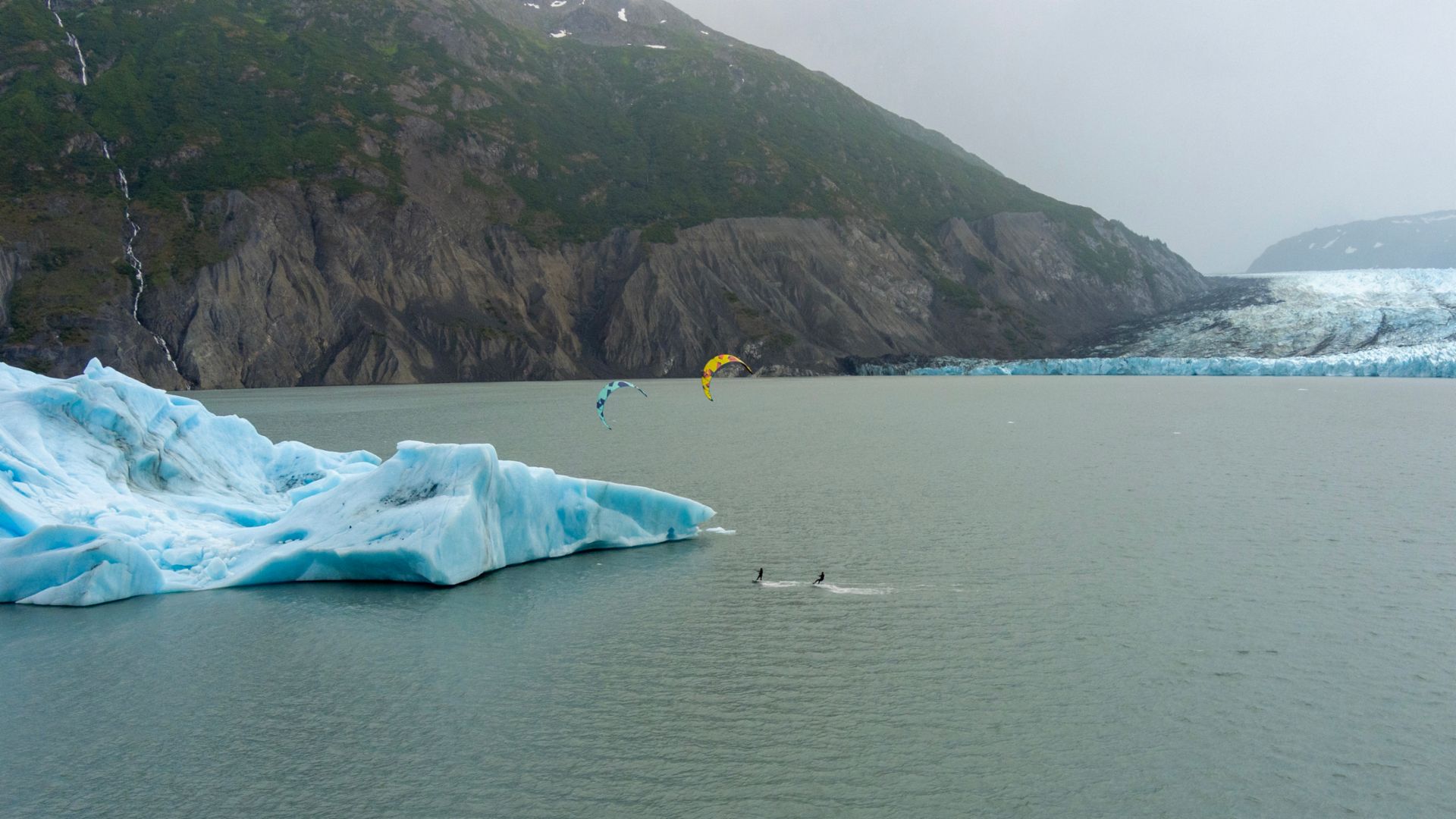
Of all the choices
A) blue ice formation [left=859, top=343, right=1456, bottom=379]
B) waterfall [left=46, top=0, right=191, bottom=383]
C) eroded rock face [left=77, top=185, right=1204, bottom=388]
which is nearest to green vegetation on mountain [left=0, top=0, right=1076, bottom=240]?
waterfall [left=46, top=0, right=191, bottom=383]

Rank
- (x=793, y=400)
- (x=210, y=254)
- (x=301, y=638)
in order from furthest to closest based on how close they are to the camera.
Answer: (x=210, y=254)
(x=793, y=400)
(x=301, y=638)

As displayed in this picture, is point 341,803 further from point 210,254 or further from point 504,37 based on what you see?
point 504,37

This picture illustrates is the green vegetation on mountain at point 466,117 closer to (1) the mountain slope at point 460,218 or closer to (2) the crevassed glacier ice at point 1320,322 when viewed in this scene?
(1) the mountain slope at point 460,218

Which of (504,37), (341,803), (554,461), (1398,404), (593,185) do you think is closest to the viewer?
(341,803)

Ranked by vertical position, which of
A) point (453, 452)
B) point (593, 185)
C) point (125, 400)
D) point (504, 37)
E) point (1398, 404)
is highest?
point (504, 37)

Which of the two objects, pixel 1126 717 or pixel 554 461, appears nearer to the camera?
pixel 1126 717

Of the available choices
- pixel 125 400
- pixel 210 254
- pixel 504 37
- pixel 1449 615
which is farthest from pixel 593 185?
pixel 1449 615
